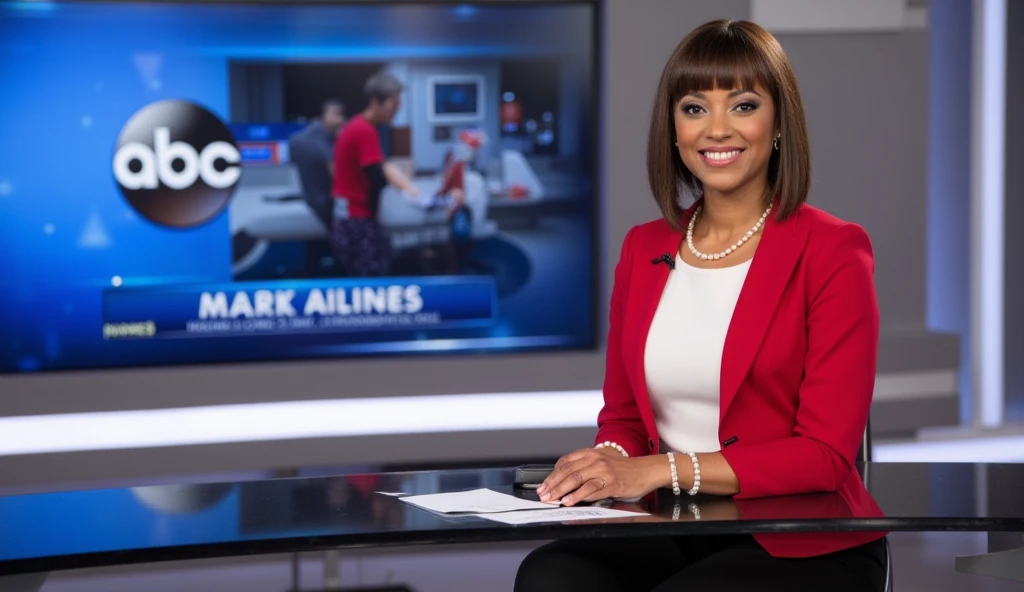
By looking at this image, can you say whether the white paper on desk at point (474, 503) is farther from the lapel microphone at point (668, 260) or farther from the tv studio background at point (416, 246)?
the tv studio background at point (416, 246)

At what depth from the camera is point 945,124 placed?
5.22 meters

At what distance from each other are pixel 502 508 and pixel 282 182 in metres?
2.54

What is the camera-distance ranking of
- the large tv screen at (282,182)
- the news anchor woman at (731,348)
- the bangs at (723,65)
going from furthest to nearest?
the large tv screen at (282,182), the bangs at (723,65), the news anchor woman at (731,348)

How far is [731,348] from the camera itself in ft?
6.32

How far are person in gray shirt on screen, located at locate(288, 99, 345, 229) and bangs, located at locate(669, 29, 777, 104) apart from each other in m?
2.24

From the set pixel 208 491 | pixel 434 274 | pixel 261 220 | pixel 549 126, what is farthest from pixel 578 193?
pixel 208 491

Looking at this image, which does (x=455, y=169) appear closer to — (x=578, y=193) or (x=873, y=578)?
(x=578, y=193)

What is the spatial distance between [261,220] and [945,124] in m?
3.04

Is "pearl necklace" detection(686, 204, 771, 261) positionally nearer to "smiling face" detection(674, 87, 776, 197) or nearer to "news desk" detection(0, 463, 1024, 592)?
"smiling face" detection(674, 87, 776, 197)

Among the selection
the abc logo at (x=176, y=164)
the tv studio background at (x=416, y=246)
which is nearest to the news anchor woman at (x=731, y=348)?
the tv studio background at (x=416, y=246)

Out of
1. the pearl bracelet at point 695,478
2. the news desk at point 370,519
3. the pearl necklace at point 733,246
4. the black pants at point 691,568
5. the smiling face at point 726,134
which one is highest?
the smiling face at point 726,134

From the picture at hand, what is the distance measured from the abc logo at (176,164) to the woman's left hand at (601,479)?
2489 mm

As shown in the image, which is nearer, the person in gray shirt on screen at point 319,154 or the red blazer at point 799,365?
the red blazer at point 799,365

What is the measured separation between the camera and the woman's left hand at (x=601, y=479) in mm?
1788
